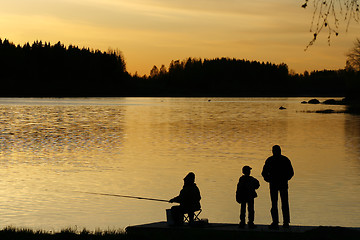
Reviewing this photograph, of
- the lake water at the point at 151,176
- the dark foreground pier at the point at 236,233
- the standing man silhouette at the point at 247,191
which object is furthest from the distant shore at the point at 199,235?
the lake water at the point at 151,176

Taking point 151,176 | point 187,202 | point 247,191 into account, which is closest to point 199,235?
point 187,202

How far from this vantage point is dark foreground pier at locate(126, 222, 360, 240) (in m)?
14.5

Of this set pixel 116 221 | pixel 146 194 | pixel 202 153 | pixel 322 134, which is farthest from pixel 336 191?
pixel 322 134

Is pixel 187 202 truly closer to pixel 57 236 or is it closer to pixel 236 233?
pixel 236 233

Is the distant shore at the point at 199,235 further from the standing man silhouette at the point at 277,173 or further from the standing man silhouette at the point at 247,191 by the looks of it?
the standing man silhouette at the point at 277,173

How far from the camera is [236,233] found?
15078 millimetres

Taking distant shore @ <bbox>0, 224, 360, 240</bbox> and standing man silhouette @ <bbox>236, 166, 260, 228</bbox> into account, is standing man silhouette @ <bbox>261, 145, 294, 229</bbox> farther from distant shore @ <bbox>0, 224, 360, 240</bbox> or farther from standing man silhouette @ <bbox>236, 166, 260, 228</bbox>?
distant shore @ <bbox>0, 224, 360, 240</bbox>

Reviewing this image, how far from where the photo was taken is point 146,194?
2628 centimetres

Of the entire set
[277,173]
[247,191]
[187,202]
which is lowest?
[187,202]

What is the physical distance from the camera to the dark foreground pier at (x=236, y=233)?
47.7 ft

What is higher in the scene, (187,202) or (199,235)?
(187,202)

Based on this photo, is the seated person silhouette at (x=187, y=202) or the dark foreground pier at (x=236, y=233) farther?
the seated person silhouette at (x=187, y=202)

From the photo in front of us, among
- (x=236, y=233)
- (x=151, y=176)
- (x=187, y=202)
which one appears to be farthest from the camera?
(x=151, y=176)

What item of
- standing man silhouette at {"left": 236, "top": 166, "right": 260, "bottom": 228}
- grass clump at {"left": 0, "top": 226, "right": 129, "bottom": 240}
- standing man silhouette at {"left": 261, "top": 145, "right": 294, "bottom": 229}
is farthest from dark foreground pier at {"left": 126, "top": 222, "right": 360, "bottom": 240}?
standing man silhouette at {"left": 261, "top": 145, "right": 294, "bottom": 229}
